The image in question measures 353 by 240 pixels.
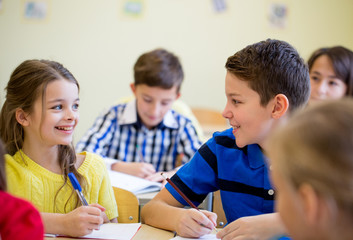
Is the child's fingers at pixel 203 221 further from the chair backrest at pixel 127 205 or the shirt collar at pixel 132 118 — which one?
the shirt collar at pixel 132 118

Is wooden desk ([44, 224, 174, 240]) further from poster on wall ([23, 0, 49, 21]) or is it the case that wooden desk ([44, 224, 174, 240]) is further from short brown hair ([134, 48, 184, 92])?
poster on wall ([23, 0, 49, 21])

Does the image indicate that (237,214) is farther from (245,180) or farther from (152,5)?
(152,5)

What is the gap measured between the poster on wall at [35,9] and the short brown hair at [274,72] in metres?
3.46

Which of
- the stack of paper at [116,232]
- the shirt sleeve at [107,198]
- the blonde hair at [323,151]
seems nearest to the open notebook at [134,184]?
the shirt sleeve at [107,198]

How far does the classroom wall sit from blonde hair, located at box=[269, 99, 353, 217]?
3.61m

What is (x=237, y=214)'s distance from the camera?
4.46 feet

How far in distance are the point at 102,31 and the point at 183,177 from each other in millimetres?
3199

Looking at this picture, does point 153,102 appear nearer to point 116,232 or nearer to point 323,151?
point 116,232

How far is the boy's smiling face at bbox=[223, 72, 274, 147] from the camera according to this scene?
4.20ft

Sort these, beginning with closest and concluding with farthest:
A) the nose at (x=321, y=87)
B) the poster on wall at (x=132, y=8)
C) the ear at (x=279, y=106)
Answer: the ear at (x=279, y=106) → the nose at (x=321, y=87) → the poster on wall at (x=132, y=8)

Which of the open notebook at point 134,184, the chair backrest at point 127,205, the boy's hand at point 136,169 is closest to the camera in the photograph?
the chair backrest at point 127,205

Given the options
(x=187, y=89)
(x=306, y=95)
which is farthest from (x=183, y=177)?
(x=187, y=89)

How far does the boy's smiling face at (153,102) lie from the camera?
88.8 inches

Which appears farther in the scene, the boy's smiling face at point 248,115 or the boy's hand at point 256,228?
the boy's smiling face at point 248,115
